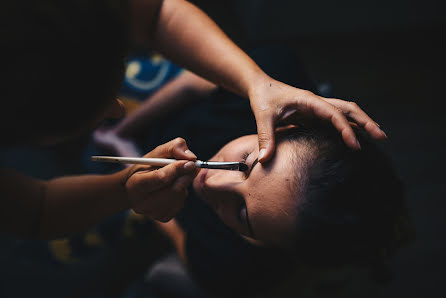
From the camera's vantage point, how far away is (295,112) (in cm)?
47

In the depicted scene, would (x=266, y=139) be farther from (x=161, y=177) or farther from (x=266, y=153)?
(x=161, y=177)

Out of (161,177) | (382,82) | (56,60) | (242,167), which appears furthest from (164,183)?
(382,82)

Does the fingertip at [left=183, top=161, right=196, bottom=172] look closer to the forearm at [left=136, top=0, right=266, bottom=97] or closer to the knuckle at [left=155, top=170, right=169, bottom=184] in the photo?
the knuckle at [left=155, top=170, right=169, bottom=184]

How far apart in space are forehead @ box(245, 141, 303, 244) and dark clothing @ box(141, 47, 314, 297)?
208 millimetres

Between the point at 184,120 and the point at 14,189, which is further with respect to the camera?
the point at 184,120

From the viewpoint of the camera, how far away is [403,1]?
1164 mm

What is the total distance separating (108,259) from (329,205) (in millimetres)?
927

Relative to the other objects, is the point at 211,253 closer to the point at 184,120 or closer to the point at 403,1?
the point at 184,120

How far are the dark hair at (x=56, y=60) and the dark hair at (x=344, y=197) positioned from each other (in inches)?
12.2

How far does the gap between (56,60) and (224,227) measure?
55cm

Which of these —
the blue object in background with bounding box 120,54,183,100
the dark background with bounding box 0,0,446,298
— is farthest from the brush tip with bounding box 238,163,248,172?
the dark background with bounding box 0,0,446,298

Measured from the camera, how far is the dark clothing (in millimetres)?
688

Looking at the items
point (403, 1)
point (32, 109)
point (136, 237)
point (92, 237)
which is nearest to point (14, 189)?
point (32, 109)

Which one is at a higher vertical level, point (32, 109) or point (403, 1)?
point (403, 1)
